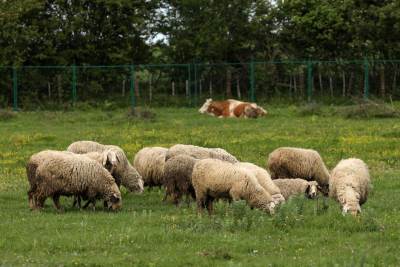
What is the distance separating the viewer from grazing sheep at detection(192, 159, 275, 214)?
44.1ft

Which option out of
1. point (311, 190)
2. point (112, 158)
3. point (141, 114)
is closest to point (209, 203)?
point (311, 190)

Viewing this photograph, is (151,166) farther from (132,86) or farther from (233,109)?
(132,86)

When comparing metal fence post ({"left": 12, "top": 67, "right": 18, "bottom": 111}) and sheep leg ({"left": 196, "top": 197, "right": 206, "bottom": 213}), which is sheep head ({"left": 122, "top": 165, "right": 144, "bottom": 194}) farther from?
metal fence post ({"left": 12, "top": 67, "right": 18, "bottom": 111})

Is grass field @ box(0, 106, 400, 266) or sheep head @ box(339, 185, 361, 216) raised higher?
sheep head @ box(339, 185, 361, 216)

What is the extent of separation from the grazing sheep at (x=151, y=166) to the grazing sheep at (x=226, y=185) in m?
3.15

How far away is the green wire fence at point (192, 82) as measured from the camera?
125ft

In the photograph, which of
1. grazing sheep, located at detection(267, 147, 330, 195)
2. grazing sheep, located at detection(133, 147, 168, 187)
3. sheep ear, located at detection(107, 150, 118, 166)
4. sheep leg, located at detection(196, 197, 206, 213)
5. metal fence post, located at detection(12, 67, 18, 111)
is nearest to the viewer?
sheep leg, located at detection(196, 197, 206, 213)

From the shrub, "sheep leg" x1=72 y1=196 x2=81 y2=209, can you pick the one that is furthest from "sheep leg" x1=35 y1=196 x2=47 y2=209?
the shrub

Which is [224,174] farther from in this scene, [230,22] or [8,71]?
[230,22]

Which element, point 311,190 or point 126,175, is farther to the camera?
point 126,175

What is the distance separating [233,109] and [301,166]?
16.8 m

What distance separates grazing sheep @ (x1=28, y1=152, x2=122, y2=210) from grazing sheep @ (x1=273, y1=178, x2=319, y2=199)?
3.09 meters

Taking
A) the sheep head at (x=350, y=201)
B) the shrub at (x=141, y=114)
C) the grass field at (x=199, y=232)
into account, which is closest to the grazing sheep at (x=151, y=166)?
the grass field at (x=199, y=232)

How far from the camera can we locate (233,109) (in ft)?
111
